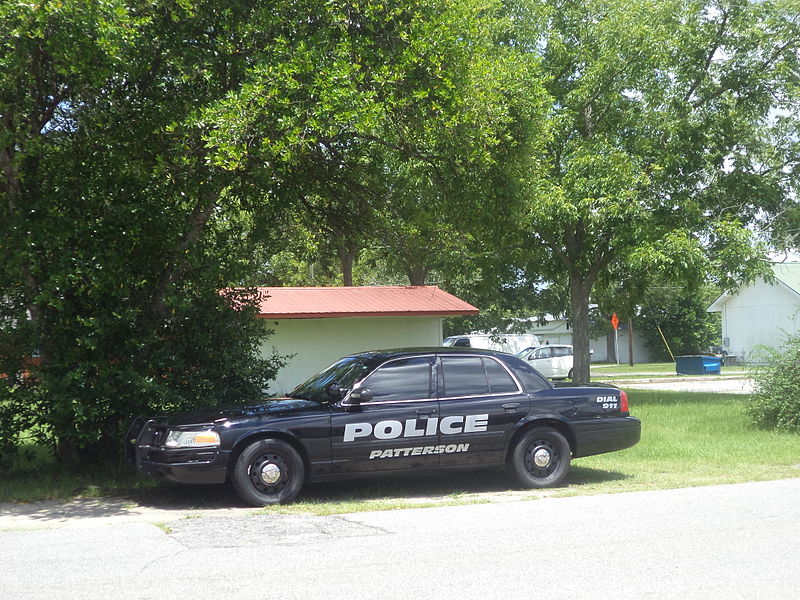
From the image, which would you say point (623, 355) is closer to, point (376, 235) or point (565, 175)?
point (565, 175)

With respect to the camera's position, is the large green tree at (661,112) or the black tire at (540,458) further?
the large green tree at (661,112)

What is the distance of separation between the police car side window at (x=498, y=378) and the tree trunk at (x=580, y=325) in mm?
14308

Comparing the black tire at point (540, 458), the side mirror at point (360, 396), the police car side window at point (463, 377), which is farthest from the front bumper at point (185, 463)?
the black tire at point (540, 458)

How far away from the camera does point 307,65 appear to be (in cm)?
938

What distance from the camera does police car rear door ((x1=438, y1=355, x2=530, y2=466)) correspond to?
30.0ft

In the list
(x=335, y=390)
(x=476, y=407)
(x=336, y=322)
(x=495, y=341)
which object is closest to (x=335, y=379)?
(x=335, y=390)

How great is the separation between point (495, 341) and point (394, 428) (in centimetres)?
2788

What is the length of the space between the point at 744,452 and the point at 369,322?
10.3 metres

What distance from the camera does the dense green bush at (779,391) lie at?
47.0 feet

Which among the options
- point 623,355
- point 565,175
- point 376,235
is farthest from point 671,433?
point 623,355

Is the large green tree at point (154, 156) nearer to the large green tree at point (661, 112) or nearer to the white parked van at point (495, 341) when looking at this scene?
the large green tree at point (661, 112)

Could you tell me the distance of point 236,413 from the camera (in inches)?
340

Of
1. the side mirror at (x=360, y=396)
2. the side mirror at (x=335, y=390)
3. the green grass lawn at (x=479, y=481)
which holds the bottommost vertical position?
the green grass lawn at (x=479, y=481)

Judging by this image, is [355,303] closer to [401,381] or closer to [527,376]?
[527,376]
